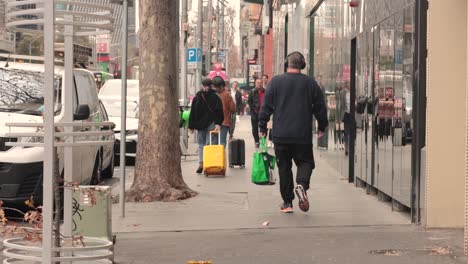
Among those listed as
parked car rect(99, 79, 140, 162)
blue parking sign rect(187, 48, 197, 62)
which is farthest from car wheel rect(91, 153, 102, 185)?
blue parking sign rect(187, 48, 197, 62)

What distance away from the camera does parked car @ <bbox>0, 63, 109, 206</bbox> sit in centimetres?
1007

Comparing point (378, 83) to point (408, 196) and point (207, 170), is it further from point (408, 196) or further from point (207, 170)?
point (207, 170)

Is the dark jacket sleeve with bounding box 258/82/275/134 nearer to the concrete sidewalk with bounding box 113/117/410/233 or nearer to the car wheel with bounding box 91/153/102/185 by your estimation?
the concrete sidewalk with bounding box 113/117/410/233

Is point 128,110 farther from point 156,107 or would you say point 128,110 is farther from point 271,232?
point 271,232

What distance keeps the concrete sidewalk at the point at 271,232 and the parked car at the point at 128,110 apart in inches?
225

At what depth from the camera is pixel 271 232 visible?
907 centimetres

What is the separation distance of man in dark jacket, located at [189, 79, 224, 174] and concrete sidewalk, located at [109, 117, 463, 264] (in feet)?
12.0

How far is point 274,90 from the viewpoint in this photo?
34.1ft

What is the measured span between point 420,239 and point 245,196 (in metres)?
4.41

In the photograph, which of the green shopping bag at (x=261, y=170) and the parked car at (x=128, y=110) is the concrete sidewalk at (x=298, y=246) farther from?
the parked car at (x=128, y=110)

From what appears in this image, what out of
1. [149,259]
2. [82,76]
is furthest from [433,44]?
[82,76]

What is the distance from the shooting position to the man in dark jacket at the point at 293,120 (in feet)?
33.6

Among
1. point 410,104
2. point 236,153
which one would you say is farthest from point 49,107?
point 236,153

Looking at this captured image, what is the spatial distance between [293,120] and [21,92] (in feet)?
11.2
